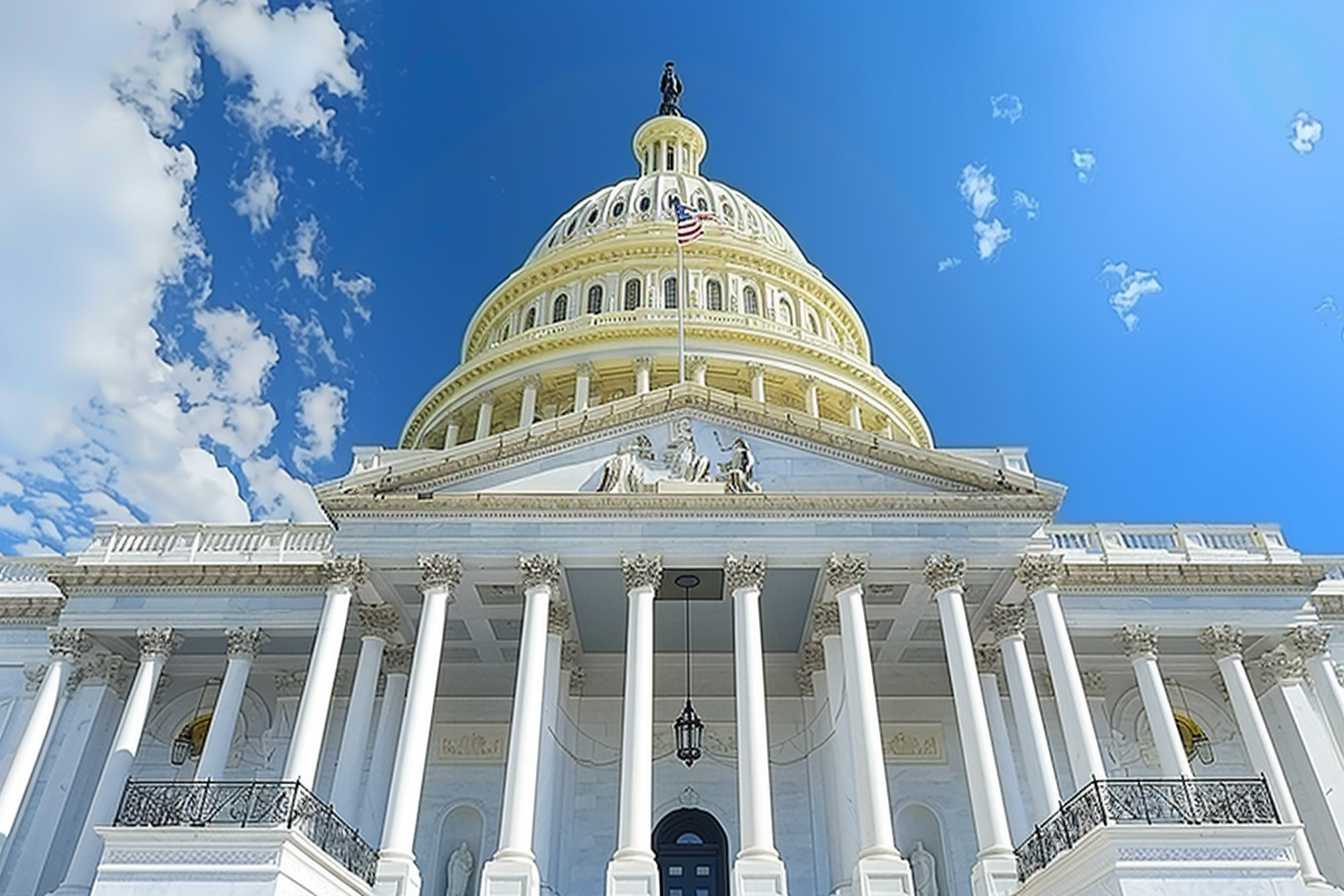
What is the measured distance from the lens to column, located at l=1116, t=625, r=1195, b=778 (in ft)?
78.3

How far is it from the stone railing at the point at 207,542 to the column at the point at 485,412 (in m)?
17.6

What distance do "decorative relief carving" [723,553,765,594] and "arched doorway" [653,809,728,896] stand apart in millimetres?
9226

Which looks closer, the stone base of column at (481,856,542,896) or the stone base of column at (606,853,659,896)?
the stone base of column at (606,853,659,896)

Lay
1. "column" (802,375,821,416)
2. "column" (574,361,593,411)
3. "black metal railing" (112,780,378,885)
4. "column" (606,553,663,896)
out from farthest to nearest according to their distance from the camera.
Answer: "column" (802,375,821,416) → "column" (574,361,593,411) → "column" (606,553,663,896) → "black metal railing" (112,780,378,885)

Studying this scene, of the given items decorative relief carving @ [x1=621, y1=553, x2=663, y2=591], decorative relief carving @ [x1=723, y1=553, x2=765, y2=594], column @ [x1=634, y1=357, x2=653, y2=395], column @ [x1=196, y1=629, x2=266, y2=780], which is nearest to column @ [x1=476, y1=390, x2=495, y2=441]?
column @ [x1=634, y1=357, x2=653, y2=395]

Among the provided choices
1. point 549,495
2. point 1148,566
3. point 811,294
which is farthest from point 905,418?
point 549,495

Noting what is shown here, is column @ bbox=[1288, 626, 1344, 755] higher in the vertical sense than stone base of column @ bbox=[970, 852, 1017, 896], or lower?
higher

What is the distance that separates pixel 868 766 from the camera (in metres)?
21.3

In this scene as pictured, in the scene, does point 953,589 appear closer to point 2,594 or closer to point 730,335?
point 730,335

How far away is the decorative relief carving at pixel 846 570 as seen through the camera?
24.1m

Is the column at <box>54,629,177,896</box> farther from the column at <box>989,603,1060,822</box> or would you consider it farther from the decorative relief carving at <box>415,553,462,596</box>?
the column at <box>989,603,1060,822</box>

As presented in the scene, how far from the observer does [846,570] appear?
951 inches

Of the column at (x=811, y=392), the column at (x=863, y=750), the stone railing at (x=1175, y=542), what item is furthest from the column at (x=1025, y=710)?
the column at (x=811, y=392)

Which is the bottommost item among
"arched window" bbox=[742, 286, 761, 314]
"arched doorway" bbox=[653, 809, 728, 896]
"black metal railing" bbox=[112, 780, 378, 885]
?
"black metal railing" bbox=[112, 780, 378, 885]
